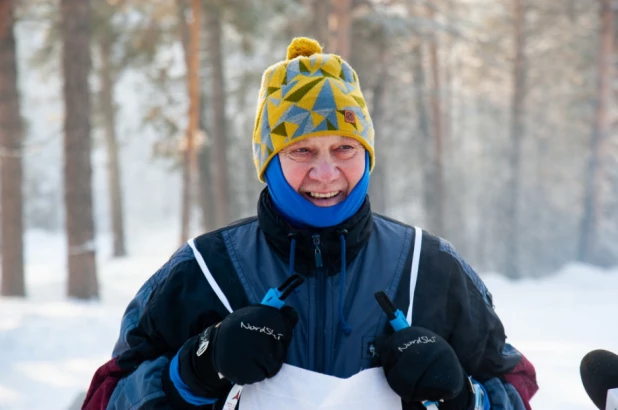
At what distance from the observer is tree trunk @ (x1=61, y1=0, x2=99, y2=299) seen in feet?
35.3

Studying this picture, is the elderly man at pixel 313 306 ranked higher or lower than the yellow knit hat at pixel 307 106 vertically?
lower

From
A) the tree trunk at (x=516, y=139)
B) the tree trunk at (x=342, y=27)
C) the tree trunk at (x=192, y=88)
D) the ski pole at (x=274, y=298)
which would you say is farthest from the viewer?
the tree trunk at (x=516, y=139)

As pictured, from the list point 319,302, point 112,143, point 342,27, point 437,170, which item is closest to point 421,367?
point 319,302

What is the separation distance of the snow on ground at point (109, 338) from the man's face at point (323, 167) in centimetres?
353

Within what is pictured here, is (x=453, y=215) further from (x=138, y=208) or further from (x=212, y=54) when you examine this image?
(x=138, y=208)

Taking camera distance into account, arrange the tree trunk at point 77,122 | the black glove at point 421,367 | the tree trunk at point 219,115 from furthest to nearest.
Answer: the tree trunk at point 219,115
the tree trunk at point 77,122
the black glove at point 421,367

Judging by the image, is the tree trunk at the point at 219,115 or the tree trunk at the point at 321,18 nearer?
the tree trunk at the point at 321,18

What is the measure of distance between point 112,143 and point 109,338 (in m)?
15.2

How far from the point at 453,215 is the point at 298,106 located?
90.2ft

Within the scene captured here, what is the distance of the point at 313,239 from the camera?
2.04 m

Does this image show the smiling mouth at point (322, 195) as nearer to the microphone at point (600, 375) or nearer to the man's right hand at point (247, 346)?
the man's right hand at point (247, 346)

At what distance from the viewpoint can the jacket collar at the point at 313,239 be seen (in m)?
2.04

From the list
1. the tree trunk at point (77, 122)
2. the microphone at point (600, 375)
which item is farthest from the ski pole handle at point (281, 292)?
the tree trunk at point (77, 122)

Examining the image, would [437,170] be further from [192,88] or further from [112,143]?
[112,143]
